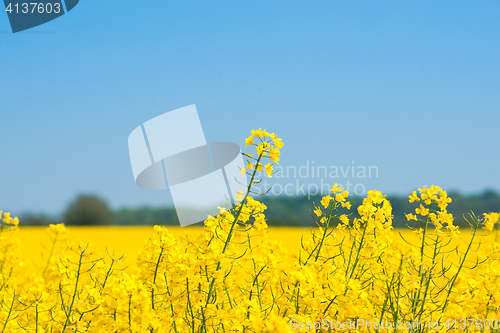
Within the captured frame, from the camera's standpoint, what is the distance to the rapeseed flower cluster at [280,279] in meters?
2.56

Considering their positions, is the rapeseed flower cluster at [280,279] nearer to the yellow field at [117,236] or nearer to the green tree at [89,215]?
the yellow field at [117,236]

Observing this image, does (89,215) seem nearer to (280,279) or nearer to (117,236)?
(117,236)

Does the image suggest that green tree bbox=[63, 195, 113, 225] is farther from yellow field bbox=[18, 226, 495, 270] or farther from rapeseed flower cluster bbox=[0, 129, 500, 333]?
rapeseed flower cluster bbox=[0, 129, 500, 333]

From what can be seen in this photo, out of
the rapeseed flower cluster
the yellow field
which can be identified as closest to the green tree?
the yellow field

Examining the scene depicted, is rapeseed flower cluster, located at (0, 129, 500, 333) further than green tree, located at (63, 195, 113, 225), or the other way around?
green tree, located at (63, 195, 113, 225)

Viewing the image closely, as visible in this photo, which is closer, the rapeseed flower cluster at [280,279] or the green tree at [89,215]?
the rapeseed flower cluster at [280,279]

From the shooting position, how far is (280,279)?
2.75 m

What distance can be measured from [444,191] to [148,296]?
2.07 meters

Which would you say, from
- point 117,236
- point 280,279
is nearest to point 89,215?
point 117,236

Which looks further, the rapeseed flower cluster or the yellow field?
the yellow field

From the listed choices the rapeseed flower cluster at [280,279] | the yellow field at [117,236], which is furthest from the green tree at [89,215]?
the rapeseed flower cluster at [280,279]

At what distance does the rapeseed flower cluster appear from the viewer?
2.56m

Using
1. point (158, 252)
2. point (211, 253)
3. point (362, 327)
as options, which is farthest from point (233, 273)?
point (362, 327)

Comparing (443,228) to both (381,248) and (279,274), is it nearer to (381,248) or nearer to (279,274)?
(381,248)
